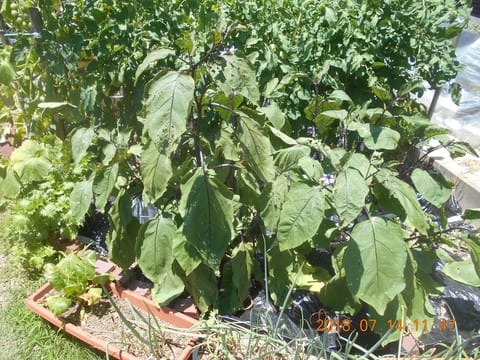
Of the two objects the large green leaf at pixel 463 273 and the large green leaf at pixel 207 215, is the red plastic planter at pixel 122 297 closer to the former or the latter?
the large green leaf at pixel 207 215

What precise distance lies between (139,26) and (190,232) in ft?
3.26

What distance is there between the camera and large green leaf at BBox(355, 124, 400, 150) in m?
1.60

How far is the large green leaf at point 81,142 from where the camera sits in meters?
1.71

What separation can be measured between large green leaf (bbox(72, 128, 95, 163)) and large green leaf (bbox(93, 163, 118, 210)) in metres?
0.12

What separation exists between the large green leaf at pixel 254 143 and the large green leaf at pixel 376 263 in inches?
16.2

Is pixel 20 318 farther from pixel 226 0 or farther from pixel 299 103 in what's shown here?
pixel 226 0

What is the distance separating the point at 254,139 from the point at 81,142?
0.74 meters

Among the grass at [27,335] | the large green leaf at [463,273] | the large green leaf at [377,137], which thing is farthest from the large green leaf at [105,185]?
the large green leaf at [463,273]

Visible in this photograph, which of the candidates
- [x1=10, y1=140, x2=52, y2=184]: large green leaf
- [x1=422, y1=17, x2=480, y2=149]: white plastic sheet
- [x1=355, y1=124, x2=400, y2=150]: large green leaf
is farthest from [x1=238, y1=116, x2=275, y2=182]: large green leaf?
[x1=422, y1=17, x2=480, y2=149]: white plastic sheet

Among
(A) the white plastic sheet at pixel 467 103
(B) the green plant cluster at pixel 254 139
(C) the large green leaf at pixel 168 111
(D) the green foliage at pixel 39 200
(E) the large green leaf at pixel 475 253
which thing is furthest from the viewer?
(A) the white plastic sheet at pixel 467 103

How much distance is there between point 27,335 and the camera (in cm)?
209

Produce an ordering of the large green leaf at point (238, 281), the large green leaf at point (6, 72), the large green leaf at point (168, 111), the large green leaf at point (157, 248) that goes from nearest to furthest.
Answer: the large green leaf at point (168, 111) < the large green leaf at point (157, 248) < the large green leaf at point (238, 281) < the large green leaf at point (6, 72)

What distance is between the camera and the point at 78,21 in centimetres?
205

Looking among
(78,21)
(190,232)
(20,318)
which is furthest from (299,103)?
(20,318)
